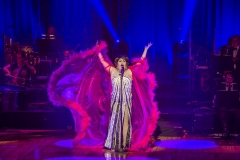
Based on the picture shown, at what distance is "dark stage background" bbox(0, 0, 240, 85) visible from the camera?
17.0 meters

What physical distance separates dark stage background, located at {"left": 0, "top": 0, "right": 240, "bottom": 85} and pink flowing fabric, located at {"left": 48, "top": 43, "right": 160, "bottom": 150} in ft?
22.0

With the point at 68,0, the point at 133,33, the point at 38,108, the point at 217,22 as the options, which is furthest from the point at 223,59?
the point at 68,0

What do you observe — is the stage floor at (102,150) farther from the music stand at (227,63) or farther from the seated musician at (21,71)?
the seated musician at (21,71)

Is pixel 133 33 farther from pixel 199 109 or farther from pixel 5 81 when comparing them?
pixel 199 109

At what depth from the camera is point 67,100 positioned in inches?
396

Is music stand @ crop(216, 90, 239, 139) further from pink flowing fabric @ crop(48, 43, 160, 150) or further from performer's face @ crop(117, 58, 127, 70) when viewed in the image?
performer's face @ crop(117, 58, 127, 70)

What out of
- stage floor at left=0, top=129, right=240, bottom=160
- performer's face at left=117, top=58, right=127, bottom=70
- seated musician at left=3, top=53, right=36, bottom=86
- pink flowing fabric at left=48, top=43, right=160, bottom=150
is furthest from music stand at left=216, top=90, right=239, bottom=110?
seated musician at left=3, top=53, right=36, bottom=86

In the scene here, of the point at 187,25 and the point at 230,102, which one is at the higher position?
the point at 187,25

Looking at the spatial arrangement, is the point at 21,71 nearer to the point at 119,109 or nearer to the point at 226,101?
the point at 119,109

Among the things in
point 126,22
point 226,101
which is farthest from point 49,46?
point 226,101

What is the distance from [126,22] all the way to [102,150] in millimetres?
8812

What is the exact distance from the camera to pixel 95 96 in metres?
10.4

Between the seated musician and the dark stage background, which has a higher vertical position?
the dark stage background

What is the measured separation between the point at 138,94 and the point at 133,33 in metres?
8.21
